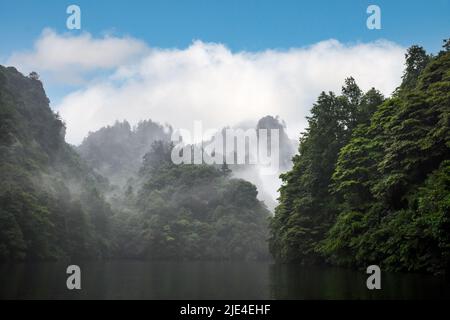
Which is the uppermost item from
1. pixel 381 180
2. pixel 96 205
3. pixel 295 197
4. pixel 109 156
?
pixel 109 156

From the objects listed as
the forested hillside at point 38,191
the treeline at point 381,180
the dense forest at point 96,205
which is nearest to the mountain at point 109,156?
the dense forest at point 96,205

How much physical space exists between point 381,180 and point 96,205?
6945 cm

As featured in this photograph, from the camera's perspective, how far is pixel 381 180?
106 ft

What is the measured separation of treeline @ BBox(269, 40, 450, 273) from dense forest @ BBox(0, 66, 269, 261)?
99.6 ft

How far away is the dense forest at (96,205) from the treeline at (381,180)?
30.4 metres

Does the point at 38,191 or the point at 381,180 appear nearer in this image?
the point at 381,180

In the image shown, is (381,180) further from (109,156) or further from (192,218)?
(109,156)

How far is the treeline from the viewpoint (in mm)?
26656

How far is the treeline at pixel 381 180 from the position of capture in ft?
87.5

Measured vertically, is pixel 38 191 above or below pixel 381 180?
above

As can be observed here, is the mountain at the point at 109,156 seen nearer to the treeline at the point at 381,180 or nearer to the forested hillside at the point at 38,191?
the forested hillside at the point at 38,191

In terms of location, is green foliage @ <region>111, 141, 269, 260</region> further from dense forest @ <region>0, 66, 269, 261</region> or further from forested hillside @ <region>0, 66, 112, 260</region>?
forested hillside @ <region>0, 66, 112, 260</region>

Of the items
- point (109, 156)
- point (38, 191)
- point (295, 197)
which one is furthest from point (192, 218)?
point (109, 156)
